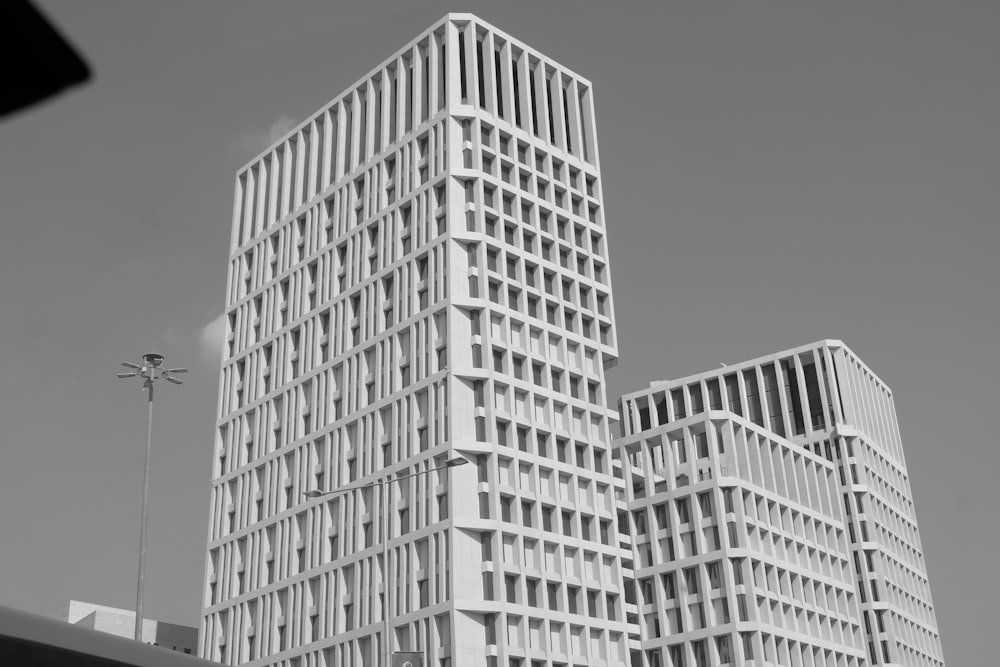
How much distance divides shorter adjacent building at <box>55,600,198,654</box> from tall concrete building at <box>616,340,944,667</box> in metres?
52.1

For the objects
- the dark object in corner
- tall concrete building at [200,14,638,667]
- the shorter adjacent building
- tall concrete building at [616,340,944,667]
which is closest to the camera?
the dark object in corner

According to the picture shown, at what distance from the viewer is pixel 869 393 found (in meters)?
131

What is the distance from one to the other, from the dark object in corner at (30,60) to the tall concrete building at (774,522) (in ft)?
278

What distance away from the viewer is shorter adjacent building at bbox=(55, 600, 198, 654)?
115688mm

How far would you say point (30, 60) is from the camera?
2.34 metres

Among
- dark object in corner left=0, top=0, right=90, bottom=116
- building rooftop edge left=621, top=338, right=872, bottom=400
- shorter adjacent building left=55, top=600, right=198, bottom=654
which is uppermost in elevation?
building rooftop edge left=621, top=338, right=872, bottom=400

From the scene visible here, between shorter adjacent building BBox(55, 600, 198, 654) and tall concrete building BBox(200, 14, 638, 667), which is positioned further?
shorter adjacent building BBox(55, 600, 198, 654)

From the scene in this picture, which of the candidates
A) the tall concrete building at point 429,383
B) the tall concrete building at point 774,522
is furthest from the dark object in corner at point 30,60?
the tall concrete building at point 774,522

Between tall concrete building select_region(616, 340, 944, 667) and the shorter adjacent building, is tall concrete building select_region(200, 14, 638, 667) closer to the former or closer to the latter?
tall concrete building select_region(616, 340, 944, 667)

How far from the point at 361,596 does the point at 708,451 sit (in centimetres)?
3266

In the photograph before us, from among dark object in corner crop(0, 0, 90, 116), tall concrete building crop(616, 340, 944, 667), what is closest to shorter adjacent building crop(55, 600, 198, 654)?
tall concrete building crop(616, 340, 944, 667)

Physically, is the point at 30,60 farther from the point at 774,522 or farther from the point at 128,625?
the point at 128,625

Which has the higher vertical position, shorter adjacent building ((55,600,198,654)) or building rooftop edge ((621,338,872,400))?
building rooftop edge ((621,338,872,400))

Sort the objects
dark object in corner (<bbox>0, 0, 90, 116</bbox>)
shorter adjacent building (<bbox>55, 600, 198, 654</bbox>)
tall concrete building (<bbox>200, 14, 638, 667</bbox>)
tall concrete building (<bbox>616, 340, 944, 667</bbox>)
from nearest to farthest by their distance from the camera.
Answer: dark object in corner (<bbox>0, 0, 90, 116</bbox>) < tall concrete building (<bbox>200, 14, 638, 667</bbox>) < tall concrete building (<bbox>616, 340, 944, 667</bbox>) < shorter adjacent building (<bbox>55, 600, 198, 654</bbox>)
